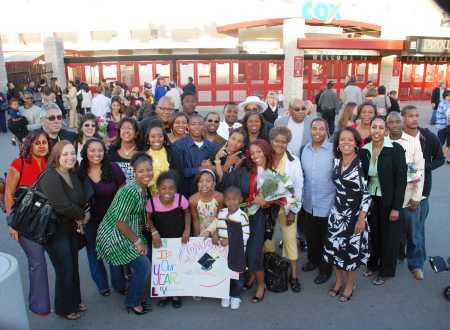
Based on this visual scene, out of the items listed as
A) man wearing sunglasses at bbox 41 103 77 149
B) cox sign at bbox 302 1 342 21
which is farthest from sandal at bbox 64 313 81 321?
cox sign at bbox 302 1 342 21

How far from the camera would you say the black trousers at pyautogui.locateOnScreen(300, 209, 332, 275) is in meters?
4.06

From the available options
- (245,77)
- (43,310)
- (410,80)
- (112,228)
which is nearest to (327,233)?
(112,228)

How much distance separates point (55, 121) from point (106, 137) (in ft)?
4.69

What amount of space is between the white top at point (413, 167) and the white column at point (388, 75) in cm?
1820

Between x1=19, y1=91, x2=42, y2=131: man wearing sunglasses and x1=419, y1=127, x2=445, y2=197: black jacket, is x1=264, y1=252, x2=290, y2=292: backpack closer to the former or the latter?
x1=419, y1=127, x2=445, y2=197: black jacket

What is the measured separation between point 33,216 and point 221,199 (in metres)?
1.58

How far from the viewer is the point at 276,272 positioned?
390cm

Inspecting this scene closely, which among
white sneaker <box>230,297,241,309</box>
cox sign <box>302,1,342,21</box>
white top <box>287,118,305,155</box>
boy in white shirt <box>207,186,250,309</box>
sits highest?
cox sign <box>302,1,342,21</box>

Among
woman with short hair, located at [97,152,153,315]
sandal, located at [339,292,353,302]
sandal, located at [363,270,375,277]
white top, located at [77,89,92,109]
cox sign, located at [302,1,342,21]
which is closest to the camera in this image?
woman with short hair, located at [97,152,153,315]

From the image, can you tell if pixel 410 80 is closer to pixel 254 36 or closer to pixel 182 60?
pixel 254 36

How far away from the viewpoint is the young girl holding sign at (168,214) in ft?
11.4

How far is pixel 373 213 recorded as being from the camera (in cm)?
394

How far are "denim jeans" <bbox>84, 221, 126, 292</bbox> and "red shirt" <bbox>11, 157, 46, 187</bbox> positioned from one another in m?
0.65

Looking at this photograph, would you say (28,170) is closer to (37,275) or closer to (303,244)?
(37,275)
